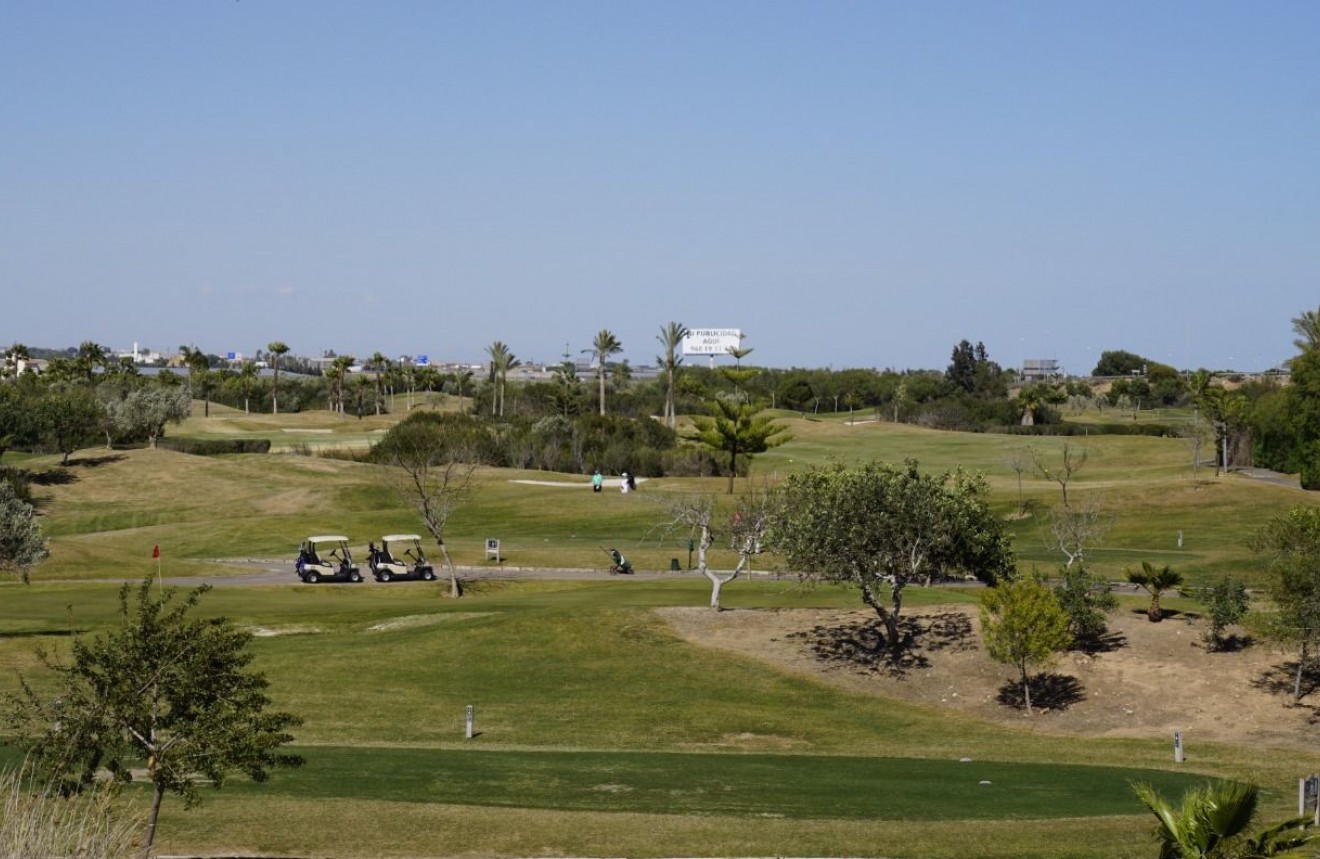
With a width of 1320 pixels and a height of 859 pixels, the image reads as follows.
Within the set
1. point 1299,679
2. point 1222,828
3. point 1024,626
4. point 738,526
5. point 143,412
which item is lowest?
point 1299,679

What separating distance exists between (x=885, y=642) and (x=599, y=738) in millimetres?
13270

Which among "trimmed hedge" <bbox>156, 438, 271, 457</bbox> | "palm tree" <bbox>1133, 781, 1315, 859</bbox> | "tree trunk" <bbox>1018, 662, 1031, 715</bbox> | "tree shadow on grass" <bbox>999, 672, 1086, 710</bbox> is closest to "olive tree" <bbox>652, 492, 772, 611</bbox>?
"tree shadow on grass" <bbox>999, 672, 1086, 710</bbox>

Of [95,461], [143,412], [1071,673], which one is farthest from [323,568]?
[143,412]

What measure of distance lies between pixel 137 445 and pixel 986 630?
108m

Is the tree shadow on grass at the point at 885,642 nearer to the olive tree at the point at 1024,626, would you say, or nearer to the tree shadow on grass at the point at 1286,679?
the olive tree at the point at 1024,626

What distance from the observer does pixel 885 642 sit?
46781 millimetres

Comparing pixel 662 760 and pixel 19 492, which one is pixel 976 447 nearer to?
pixel 19 492

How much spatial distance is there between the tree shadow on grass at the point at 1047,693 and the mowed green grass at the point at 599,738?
1839mm

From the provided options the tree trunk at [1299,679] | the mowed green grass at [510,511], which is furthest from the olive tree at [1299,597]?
the mowed green grass at [510,511]

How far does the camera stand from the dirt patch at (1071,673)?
3975 centimetres

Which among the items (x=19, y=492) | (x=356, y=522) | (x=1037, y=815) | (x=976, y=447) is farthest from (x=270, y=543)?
(x=976, y=447)

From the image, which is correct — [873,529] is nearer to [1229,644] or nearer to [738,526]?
[738,526]

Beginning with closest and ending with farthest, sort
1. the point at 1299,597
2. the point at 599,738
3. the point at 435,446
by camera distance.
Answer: the point at 599,738
the point at 1299,597
the point at 435,446

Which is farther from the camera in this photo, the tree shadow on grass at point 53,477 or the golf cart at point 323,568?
the tree shadow on grass at point 53,477
